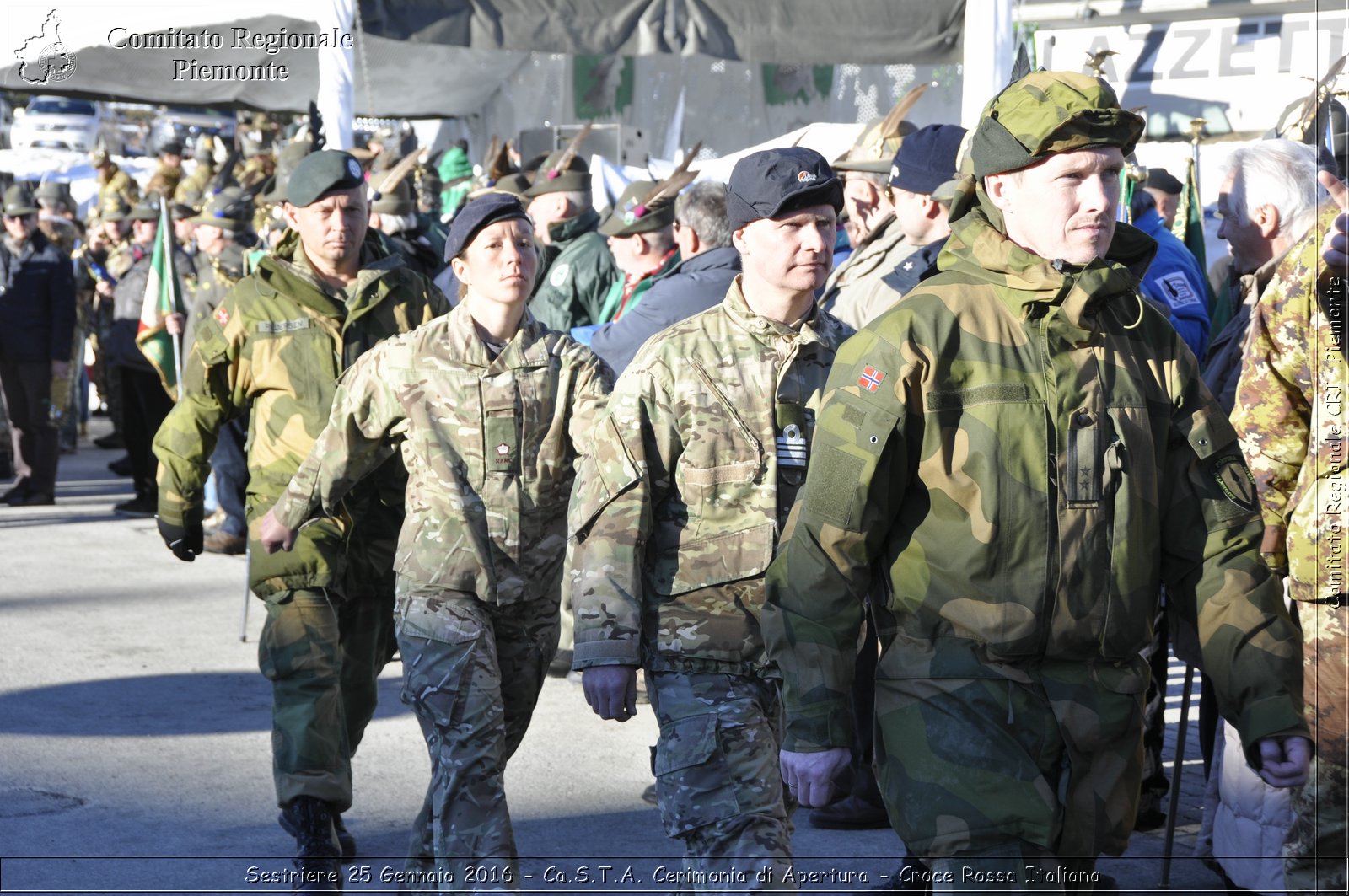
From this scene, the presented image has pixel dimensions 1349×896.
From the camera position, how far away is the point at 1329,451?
4.40 metres

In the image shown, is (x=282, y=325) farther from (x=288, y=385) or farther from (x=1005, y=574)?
(x=1005, y=574)

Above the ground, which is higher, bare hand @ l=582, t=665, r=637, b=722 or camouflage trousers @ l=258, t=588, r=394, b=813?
bare hand @ l=582, t=665, r=637, b=722

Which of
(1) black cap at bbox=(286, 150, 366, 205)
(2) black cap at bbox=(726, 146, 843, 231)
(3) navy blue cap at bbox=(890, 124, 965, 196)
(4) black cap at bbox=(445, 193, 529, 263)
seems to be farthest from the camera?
(3) navy blue cap at bbox=(890, 124, 965, 196)

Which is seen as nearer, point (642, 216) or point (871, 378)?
point (871, 378)

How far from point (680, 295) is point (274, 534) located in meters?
1.92

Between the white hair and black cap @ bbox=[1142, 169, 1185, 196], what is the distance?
2770 mm

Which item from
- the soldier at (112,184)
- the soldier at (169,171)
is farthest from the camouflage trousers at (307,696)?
the soldier at (112,184)

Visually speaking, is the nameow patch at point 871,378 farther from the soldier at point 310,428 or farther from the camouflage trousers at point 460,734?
the soldier at point 310,428

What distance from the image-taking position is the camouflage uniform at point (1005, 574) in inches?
118

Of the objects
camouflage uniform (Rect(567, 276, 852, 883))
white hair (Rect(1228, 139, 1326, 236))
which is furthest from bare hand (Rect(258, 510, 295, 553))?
white hair (Rect(1228, 139, 1326, 236))

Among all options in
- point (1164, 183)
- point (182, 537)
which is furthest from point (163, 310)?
point (1164, 183)

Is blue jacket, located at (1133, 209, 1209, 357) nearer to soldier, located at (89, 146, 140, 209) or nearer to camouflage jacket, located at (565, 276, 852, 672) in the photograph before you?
camouflage jacket, located at (565, 276, 852, 672)

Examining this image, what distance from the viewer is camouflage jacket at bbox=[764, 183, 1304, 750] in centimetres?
301

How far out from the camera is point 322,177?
557 centimetres
